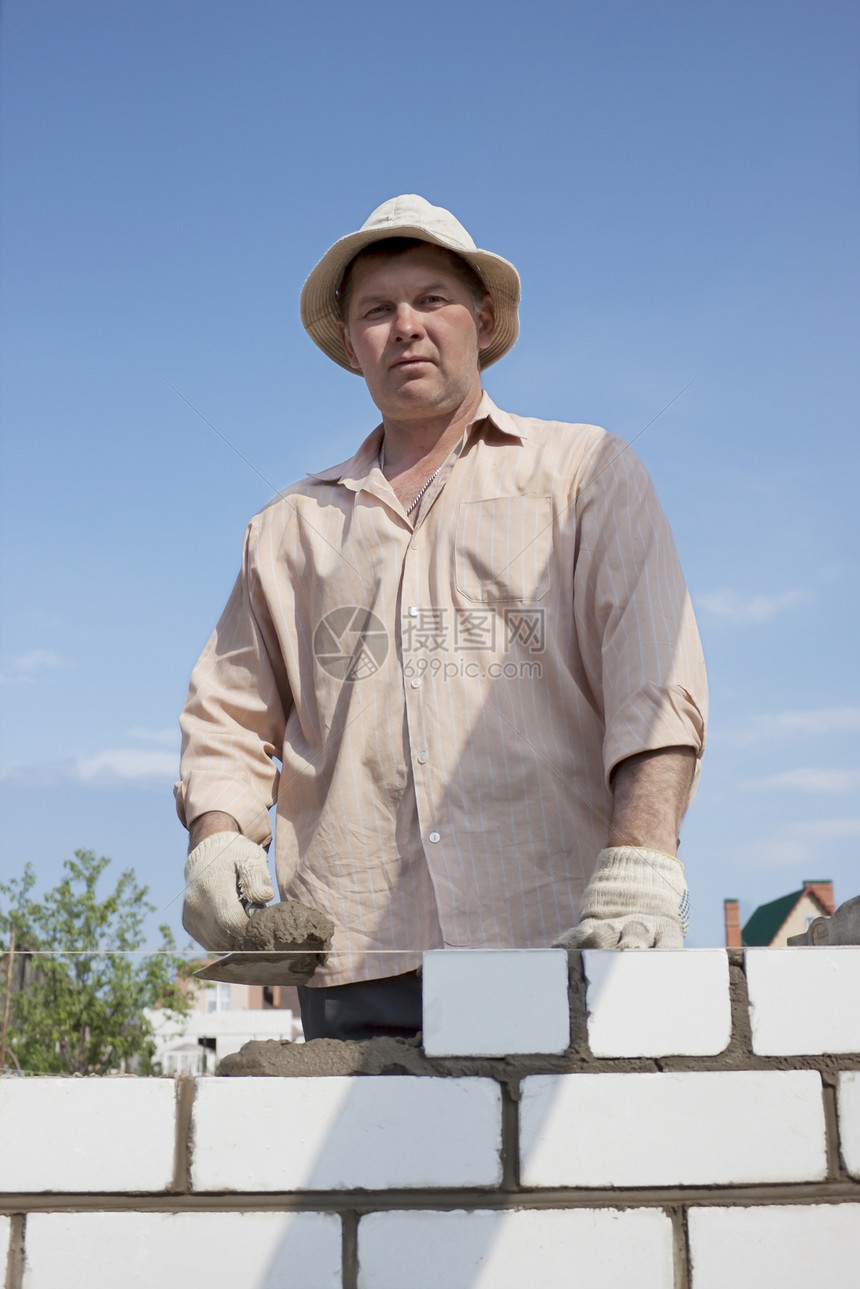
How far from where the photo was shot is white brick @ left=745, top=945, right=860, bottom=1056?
1.91 metres

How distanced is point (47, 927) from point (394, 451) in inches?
626

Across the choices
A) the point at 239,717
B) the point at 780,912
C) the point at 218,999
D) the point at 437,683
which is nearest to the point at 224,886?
the point at 239,717

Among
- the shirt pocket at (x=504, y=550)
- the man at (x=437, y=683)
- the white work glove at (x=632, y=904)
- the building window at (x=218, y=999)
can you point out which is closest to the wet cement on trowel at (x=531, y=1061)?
the white work glove at (x=632, y=904)

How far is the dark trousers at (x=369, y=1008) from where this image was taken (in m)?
2.54

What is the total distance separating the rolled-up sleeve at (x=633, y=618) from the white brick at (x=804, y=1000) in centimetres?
54

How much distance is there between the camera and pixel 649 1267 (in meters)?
1.79

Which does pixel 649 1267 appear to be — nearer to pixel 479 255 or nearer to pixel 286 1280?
pixel 286 1280

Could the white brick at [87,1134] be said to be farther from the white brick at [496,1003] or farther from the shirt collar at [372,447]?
the shirt collar at [372,447]

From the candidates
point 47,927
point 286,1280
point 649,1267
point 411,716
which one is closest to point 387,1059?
point 286,1280

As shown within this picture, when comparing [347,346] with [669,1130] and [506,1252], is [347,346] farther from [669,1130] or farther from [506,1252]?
[506,1252]

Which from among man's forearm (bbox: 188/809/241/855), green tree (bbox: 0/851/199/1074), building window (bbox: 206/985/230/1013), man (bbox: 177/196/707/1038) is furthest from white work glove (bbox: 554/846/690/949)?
building window (bbox: 206/985/230/1013)

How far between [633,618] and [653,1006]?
3.04ft

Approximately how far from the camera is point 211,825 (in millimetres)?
2797

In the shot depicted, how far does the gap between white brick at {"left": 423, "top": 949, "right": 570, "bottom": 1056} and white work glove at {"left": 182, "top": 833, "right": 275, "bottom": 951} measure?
84 cm
